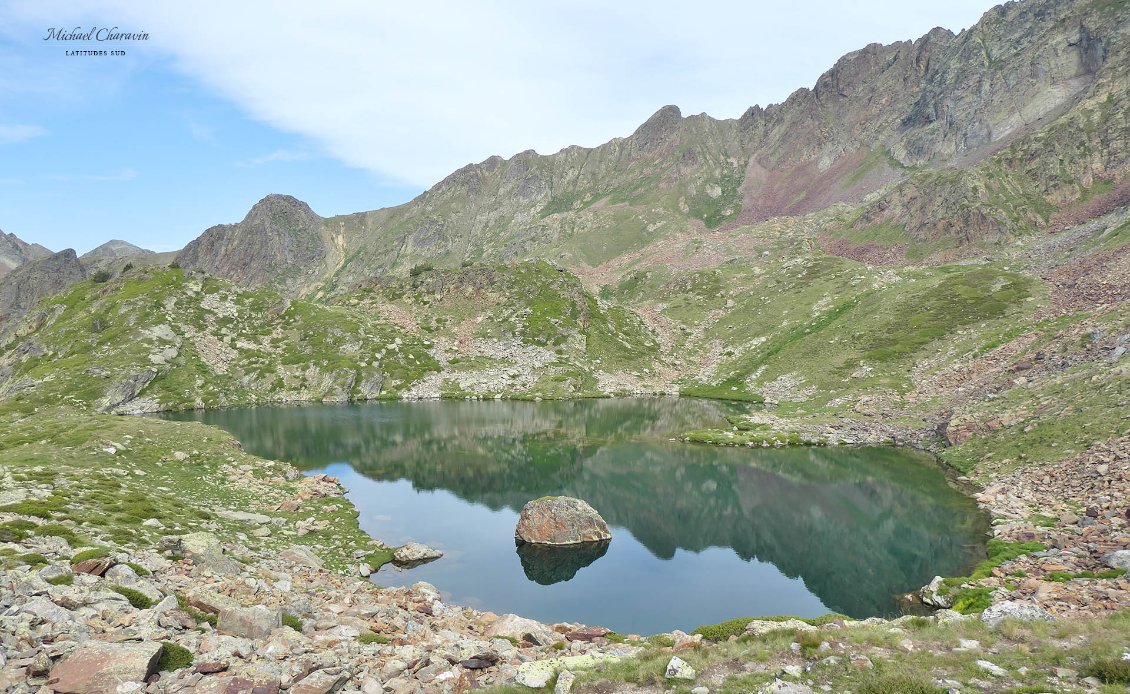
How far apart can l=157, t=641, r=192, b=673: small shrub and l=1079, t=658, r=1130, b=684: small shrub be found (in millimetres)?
25368

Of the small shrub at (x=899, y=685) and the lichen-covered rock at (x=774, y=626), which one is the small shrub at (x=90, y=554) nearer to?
the lichen-covered rock at (x=774, y=626)

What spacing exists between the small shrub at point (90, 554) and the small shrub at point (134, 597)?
386cm

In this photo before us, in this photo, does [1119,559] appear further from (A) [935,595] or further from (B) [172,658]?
(B) [172,658]

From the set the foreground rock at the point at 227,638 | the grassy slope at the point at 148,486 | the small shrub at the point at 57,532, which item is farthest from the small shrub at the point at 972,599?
the small shrub at the point at 57,532

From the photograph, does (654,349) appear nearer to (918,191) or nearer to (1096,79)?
(918,191)

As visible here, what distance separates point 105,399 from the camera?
360 feet

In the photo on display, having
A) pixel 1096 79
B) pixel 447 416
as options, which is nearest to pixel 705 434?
pixel 447 416

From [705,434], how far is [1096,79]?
661 feet

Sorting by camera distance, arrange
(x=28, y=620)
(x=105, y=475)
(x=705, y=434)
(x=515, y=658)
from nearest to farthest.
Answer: (x=28, y=620) → (x=515, y=658) → (x=105, y=475) → (x=705, y=434)

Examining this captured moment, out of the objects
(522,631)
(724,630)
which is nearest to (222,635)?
(522,631)

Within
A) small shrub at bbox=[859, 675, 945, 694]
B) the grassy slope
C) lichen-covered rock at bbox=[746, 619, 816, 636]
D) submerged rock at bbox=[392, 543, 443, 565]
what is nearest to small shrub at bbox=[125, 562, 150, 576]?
the grassy slope

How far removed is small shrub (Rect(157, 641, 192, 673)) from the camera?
51.7ft

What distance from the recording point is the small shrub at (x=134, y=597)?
19.7m

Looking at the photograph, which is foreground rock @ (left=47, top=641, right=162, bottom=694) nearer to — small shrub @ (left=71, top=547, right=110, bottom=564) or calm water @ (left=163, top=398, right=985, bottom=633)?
small shrub @ (left=71, top=547, right=110, bottom=564)
